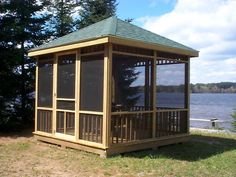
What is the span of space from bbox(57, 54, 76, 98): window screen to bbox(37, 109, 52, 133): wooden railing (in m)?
0.89

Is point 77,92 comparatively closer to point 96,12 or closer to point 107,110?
point 107,110

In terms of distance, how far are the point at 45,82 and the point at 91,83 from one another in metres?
2.31

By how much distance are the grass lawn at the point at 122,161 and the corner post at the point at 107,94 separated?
0.58 meters

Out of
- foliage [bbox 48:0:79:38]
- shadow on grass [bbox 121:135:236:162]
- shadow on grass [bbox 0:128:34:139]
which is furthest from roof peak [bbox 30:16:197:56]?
foliage [bbox 48:0:79:38]

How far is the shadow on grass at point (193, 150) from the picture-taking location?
334 inches

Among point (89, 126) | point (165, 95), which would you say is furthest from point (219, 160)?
point (89, 126)

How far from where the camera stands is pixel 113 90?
8688 mm

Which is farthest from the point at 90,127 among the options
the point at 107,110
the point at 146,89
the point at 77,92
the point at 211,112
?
the point at 211,112

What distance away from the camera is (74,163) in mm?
7578

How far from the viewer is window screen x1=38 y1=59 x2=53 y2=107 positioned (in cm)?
1008

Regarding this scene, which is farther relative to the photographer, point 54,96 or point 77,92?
point 54,96

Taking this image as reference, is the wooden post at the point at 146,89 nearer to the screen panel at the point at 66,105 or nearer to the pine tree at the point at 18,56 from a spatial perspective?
the screen panel at the point at 66,105

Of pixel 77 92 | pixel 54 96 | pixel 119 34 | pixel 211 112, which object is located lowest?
pixel 211 112

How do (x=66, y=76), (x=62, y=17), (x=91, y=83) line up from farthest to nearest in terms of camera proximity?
(x=62, y=17) < (x=66, y=76) < (x=91, y=83)
